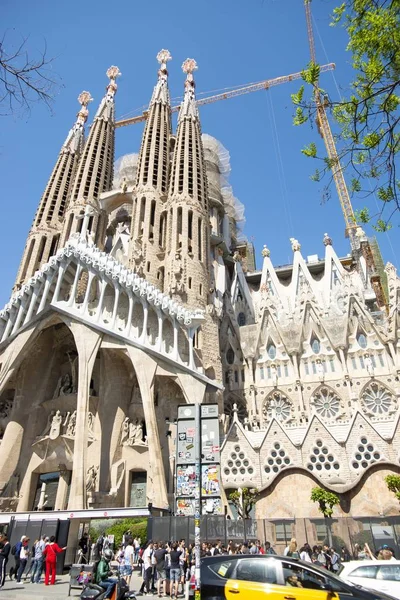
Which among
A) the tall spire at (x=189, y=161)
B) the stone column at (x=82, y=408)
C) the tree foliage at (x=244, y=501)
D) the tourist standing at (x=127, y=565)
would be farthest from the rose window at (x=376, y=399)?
the tourist standing at (x=127, y=565)

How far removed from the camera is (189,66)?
43875mm

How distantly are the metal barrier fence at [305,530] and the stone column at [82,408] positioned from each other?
19.9 feet

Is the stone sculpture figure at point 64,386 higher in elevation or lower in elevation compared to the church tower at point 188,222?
lower

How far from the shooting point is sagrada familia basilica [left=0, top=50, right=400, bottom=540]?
62.8 ft

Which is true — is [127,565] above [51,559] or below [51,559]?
below

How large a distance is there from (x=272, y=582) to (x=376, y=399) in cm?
2322

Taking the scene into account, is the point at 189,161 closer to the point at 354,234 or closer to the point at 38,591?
the point at 354,234

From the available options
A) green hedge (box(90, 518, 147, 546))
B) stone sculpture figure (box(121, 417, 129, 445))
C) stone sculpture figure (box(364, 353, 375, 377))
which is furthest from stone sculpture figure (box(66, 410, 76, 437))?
stone sculpture figure (box(364, 353, 375, 377))

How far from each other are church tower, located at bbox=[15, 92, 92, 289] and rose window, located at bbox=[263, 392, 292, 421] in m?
19.7

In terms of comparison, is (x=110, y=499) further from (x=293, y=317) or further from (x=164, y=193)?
(x=164, y=193)

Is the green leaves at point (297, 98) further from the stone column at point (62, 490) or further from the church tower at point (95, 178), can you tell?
the church tower at point (95, 178)

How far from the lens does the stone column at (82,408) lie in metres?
17.3

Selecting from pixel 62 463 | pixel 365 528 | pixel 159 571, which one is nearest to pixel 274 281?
pixel 62 463

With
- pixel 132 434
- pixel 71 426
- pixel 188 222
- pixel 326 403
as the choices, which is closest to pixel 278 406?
pixel 326 403
